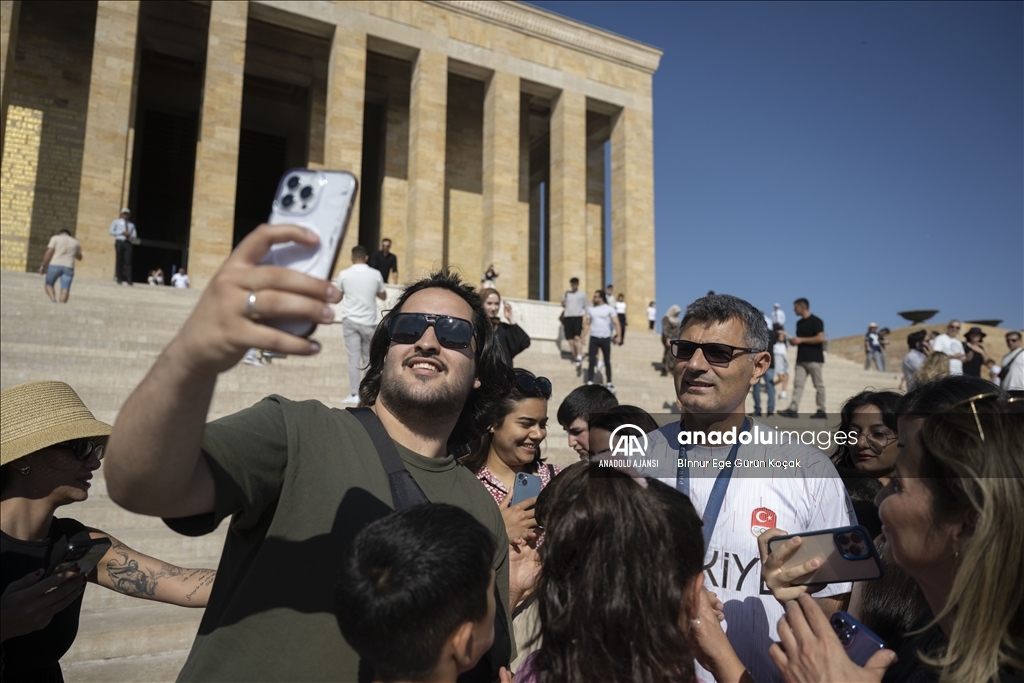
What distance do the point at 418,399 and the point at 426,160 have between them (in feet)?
64.0

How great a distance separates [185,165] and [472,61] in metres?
11.9

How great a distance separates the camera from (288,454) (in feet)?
5.48

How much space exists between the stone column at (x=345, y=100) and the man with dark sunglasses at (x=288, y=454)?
57.4 feet

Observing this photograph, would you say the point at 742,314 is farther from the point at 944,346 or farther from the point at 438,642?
the point at 944,346

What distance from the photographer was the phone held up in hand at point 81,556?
1955 mm

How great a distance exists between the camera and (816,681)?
4.79ft

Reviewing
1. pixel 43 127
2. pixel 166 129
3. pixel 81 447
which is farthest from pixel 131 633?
pixel 166 129

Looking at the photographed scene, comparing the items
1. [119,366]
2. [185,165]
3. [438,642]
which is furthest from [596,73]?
[438,642]

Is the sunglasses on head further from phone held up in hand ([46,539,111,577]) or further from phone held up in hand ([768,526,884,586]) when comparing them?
phone held up in hand ([46,539,111,577])

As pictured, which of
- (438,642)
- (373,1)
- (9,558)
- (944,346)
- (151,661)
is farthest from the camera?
(373,1)

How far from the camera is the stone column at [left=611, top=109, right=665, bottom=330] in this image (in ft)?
74.0

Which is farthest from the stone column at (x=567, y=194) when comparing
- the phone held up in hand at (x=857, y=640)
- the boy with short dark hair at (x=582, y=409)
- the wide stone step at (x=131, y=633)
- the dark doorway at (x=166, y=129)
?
the phone held up in hand at (x=857, y=640)

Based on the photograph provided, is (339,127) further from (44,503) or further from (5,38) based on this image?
(44,503)

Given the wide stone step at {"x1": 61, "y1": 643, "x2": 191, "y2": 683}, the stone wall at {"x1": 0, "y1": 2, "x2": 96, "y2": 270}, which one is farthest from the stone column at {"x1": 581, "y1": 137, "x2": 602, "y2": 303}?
the wide stone step at {"x1": 61, "y1": 643, "x2": 191, "y2": 683}
